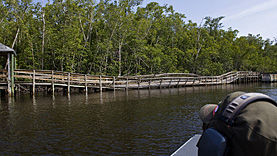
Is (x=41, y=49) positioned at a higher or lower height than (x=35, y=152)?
higher

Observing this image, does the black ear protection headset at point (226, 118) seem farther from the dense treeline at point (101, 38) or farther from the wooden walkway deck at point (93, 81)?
the dense treeline at point (101, 38)

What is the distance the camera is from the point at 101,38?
114 ft

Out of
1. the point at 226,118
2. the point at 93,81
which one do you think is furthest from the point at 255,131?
the point at 93,81

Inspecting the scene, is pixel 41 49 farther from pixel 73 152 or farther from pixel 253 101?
pixel 253 101

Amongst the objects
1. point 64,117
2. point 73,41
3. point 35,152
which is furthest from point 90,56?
point 35,152

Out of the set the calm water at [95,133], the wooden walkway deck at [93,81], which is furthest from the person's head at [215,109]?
the wooden walkway deck at [93,81]

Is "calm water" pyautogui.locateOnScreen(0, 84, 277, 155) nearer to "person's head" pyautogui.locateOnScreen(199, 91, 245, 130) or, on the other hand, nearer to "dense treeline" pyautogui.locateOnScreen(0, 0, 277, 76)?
"person's head" pyautogui.locateOnScreen(199, 91, 245, 130)

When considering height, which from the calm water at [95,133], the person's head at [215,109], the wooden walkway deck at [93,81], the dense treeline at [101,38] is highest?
the dense treeline at [101,38]

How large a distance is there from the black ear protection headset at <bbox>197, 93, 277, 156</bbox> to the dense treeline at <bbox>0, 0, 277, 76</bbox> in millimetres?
27140

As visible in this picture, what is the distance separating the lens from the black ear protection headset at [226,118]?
1606mm

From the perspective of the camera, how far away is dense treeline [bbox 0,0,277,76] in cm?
2862

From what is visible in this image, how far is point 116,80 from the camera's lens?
93.8 feet

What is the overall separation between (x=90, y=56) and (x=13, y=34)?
1048cm

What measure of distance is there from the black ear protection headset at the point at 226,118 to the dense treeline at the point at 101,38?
27140 mm
